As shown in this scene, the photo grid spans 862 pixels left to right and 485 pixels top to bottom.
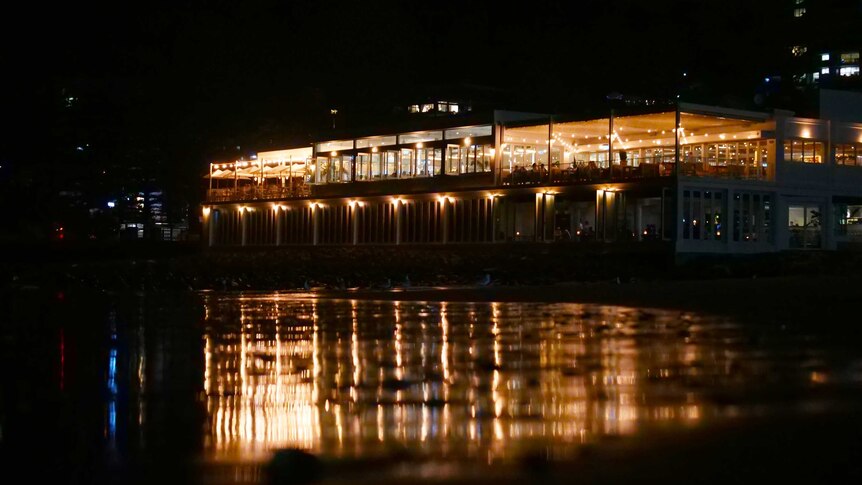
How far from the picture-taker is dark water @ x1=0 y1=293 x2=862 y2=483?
8055mm

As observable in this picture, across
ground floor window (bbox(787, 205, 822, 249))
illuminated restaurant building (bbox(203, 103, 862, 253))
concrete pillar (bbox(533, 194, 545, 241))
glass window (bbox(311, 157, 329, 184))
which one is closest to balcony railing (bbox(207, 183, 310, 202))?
glass window (bbox(311, 157, 329, 184))

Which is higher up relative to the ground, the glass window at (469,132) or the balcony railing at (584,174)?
the glass window at (469,132)

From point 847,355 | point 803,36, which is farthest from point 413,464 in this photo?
point 803,36

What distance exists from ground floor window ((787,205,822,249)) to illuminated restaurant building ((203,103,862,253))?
46mm

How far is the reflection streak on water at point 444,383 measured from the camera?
893 centimetres

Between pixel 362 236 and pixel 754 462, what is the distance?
2162 inches

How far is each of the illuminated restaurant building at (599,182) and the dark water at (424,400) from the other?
96.7ft

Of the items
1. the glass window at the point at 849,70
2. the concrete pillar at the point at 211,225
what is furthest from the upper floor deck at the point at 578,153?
the glass window at the point at 849,70

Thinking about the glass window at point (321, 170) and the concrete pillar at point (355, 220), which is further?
the glass window at point (321, 170)

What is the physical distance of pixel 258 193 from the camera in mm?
70500

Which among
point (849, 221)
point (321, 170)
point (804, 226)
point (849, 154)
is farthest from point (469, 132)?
point (849, 221)

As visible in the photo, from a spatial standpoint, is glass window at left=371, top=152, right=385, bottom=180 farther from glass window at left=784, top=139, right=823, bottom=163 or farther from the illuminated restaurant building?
glass window at left=784, top=139, right=823, bottom=163

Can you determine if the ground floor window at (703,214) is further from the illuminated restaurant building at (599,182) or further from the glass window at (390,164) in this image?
the glass window at (390,164)

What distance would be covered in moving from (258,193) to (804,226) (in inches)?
1355
